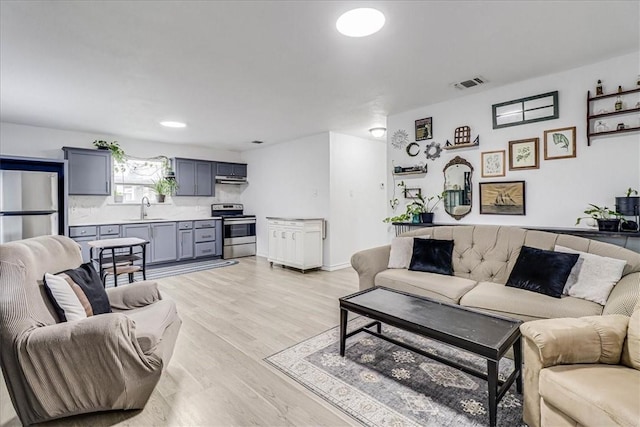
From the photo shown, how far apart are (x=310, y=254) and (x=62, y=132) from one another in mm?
4615

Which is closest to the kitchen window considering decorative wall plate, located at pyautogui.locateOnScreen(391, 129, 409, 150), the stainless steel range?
the stainless steel range

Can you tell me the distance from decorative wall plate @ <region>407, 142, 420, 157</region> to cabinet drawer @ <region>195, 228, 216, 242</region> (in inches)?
171

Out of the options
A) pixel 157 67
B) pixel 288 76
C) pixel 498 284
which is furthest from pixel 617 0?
pixel 157 67

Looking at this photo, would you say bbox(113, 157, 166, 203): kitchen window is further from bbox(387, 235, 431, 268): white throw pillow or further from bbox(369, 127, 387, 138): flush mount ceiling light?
bbox(387, 235, 431, 268): white throw pillow

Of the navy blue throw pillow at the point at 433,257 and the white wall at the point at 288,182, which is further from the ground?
the white wall at the point at 288,182

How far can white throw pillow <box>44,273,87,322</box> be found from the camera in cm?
176

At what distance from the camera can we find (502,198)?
3295 mm

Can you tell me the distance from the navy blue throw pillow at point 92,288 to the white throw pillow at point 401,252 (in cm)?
259

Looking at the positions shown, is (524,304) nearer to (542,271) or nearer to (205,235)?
(542,271)

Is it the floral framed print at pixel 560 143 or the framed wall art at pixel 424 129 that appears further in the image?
the framed wall art at pixel 424 129

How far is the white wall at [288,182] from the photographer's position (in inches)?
211

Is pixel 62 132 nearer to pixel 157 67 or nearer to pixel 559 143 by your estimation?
pixel 157 67

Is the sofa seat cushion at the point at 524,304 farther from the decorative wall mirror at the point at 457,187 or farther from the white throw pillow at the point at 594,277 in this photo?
the decorative wall mirror at the point at 457,187

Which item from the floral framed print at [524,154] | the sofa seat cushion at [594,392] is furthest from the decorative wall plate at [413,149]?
the sofa seat cushion at [594,392]
